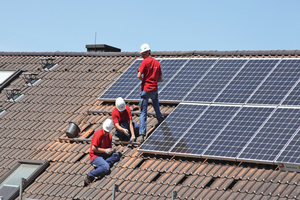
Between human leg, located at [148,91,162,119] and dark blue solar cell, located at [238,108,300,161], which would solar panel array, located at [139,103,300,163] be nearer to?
dark blue solar cell, located at [238,108,300,161]

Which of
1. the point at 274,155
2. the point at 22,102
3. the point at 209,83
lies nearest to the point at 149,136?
the point at 209,83

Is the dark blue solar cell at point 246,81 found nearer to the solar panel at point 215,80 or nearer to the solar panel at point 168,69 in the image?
the solar panel at point 215,80

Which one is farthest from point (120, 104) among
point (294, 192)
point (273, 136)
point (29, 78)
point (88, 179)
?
point (29, 78)

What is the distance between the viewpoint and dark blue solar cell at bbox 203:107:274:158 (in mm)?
13695

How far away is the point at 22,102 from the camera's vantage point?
20.8 meters

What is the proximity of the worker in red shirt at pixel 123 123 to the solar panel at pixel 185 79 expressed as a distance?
2030mm

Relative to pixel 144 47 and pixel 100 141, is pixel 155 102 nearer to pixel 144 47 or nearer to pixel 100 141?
pixel 144 47

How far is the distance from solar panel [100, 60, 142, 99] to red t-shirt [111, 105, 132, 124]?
2.62 m

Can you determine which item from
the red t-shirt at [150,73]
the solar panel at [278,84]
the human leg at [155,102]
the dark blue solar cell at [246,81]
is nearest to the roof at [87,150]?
the human leg at [155,102]

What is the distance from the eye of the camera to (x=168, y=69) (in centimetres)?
1908

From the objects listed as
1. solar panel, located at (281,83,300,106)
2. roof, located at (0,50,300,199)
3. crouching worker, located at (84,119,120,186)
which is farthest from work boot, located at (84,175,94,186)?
solar panel, located at (281,83,300,106)

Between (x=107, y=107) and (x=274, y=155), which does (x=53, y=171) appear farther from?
(x=274, y=155)

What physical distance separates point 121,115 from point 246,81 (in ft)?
14.2

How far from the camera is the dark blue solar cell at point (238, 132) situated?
1370 centimetres
